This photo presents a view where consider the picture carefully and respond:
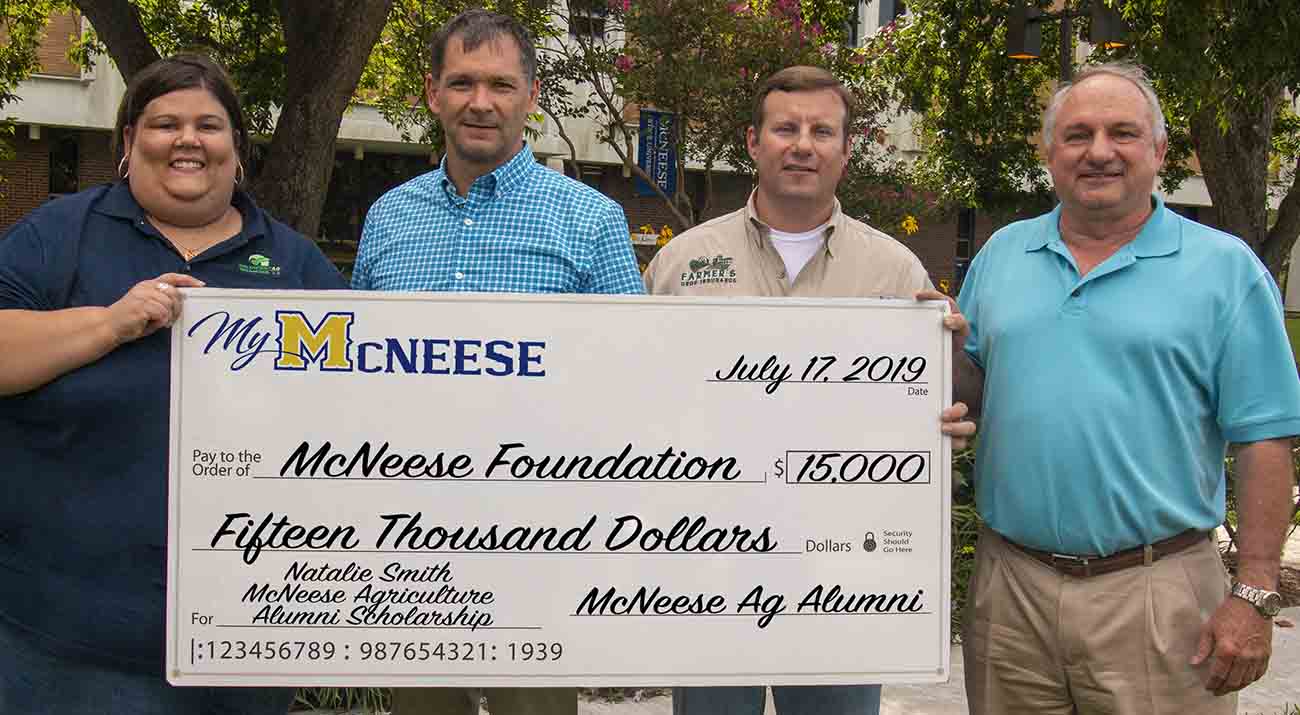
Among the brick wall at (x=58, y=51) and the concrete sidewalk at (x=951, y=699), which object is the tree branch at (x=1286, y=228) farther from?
the brick wall at (x=58, y=51)

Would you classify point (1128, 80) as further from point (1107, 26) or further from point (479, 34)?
point (1107, 26)

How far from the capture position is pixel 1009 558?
3.29m

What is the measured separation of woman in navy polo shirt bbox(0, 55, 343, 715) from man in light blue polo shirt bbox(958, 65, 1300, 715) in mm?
2129

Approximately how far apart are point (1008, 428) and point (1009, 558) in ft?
1.22

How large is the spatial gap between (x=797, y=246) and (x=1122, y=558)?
1.21 m

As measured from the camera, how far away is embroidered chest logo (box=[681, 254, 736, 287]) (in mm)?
3465

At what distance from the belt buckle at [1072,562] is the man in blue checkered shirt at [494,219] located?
1353 mm

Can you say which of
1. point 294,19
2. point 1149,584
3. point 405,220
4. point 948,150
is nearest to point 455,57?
point 405,220

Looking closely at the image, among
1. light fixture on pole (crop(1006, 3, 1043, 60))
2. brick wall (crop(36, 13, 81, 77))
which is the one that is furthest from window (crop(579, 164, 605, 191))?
light fixture on pole (crop(1006, 3, 1043, 60))

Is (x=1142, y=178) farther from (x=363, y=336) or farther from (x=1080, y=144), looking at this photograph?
(x=363, y=336)

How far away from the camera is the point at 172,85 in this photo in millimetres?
2955

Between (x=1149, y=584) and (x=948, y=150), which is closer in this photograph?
(x=1149, y=584)

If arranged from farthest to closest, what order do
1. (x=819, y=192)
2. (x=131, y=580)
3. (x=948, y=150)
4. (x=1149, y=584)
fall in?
(x=948, y=150), (x=819, y=192), (x=1149, y=584), (x=131, y=580)

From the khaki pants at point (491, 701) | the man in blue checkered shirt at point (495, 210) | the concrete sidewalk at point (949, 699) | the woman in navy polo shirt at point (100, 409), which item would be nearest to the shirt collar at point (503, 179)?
the man in blue checkered shirt at point (495, 210)
